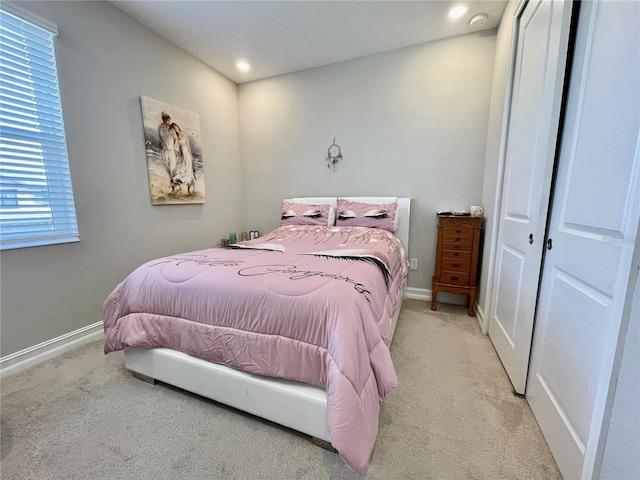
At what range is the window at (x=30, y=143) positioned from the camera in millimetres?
1659

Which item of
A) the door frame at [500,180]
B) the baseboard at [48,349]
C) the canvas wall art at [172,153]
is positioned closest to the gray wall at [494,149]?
the door frame at [500,180]

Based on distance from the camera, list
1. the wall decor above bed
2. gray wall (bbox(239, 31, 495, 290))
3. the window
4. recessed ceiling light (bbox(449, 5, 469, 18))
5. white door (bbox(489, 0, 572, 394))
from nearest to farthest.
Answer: white door (bbox(489, 0, 572, 394)) < the window < recessed ceiling light (bbox(449, 5, 469, 18)) < gray wall (bbox(239, 31, 495, 290)) < the wall decor above bed

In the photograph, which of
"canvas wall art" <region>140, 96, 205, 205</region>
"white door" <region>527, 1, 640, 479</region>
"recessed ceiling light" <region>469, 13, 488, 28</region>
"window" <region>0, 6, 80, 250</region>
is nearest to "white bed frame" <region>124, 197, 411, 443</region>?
"white door" <region>527, 1, 640, 479</region>

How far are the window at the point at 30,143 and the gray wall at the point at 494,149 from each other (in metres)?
3.39

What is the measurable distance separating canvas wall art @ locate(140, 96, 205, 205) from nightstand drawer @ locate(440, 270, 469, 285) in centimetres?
287

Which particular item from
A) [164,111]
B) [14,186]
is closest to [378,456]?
[14,186]

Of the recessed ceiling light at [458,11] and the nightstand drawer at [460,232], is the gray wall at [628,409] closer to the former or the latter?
the nightstand drawer at [460,232]

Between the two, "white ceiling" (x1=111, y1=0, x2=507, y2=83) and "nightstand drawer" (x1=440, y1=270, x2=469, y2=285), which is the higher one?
"white ceiling" (x1=111, y1=0, x2=507, y2=83)

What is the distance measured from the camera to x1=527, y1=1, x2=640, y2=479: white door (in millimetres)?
809

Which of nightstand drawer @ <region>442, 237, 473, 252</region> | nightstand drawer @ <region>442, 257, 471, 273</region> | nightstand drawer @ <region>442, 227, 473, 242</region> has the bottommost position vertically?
nightstand drawer @ <region>442, 257, 471, 273</region>

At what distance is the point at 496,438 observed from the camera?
120cm

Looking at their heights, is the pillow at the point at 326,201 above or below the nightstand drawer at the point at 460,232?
above

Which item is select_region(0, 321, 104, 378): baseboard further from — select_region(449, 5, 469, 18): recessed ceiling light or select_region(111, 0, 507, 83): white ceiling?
select_region(449, 5, 469, 18): recessed ceiling light

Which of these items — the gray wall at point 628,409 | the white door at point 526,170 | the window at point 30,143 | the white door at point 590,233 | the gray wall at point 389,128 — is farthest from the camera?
the gray wall at point 389,128
